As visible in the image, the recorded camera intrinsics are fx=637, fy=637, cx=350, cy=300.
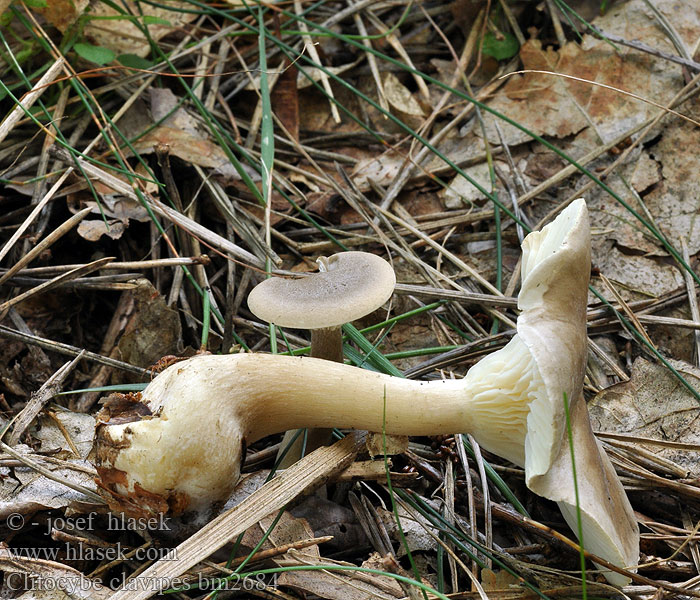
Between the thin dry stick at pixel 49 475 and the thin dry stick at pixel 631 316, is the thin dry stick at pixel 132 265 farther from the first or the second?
the thin dry stick at pixel 631 316

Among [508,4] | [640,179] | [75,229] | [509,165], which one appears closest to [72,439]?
[75,229]

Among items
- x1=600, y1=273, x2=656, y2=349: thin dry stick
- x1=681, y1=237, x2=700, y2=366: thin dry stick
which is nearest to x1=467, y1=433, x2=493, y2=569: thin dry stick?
x1=600, y1=273, x2=656, y2=349: thin dry stick

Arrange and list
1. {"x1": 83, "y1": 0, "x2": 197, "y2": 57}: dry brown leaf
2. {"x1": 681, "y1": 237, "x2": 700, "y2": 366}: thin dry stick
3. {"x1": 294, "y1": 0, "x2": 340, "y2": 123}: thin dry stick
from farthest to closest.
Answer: {"x1": 294, "y1": 0, "x2": 340, "y2": 123}: thin dry stick → {"x1": 83, "y1": 0, "x2": 197, "y2": 57}: dry brown leaf → {"x1": 681, "y1": 237, "x2": 700, "y2": 366}: thin dry stick

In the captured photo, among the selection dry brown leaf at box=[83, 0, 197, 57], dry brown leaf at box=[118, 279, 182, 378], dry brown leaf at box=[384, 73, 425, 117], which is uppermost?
dry brown leaf at box=[83, 0, 197, 57]

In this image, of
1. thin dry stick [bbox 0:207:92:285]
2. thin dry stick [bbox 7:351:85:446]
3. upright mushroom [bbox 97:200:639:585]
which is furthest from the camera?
thin dry stick [bbox 0:207:92:285]

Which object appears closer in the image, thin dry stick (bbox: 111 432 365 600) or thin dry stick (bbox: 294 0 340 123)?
thin dry stick (bbox: 111 432 365 600)

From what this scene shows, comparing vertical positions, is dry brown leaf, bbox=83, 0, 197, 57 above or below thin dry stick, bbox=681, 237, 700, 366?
above

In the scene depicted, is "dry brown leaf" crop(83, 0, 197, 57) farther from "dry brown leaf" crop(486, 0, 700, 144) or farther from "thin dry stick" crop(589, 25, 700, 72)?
"thin dry stick" crop(589, 25, 700, 72)
